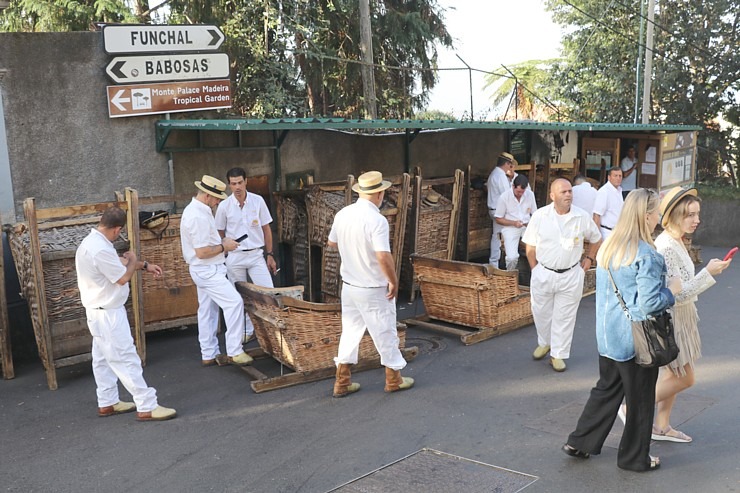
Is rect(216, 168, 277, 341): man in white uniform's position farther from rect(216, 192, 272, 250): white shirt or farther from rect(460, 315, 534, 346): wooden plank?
rect(460, 315, 534, 346): wooden plank

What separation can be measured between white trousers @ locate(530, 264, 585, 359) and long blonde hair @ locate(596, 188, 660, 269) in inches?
96.5

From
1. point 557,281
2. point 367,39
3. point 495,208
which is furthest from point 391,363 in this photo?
point 367,39

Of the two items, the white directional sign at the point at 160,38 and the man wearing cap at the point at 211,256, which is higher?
the white directional sign at the point at 160,38

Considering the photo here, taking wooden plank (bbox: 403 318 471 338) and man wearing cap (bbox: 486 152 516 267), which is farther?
man wearing cap (bbox: 486 152 516 267)

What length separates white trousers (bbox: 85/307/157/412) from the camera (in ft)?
20.3

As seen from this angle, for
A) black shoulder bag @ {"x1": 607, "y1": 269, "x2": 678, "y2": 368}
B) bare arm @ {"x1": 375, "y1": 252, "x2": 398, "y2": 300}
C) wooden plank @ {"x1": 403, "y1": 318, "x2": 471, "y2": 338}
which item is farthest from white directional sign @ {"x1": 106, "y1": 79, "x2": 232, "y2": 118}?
black shoulder bag @ {"x1": 607, "y1": 269, "x2": 678, "y2": 368}

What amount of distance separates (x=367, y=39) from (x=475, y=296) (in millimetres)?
8933

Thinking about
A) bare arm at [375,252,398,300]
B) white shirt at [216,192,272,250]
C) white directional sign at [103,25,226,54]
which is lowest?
bare arm at [375,252,398,300]

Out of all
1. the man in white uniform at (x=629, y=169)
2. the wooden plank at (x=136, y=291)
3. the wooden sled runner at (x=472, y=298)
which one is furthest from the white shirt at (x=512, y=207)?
the wooden plank at (x=136, y=291)

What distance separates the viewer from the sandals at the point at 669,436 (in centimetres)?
554

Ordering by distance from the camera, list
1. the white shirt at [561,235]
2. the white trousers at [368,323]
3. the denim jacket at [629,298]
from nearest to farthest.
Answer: the denim jacket at [629,298] → the white trousers at [368,323] → the white shirt at [561,235]

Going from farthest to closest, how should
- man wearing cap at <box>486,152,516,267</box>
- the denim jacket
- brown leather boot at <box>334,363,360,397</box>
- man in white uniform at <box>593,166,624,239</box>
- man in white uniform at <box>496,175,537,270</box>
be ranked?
man wearing cap at <box>486,152,516,267</box> → man in white uniform at <box>496,175,537,270</box> → man in white uniform at <box>593,166,624,239</box> → brown leather boot at <box>334,363,360,397</box> → the denim jacket

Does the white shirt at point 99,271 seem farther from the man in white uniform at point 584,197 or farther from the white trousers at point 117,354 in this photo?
the man in white uniform at point 584,197

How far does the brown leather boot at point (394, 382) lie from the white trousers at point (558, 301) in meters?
1.50
